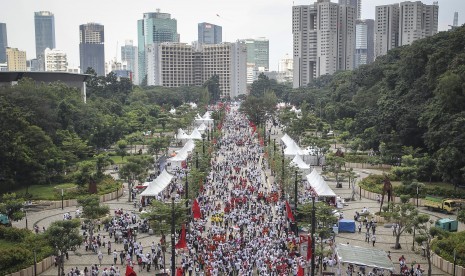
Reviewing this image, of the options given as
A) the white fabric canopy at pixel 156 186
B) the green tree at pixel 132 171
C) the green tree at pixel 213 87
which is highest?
the green tree at pixel 213 87

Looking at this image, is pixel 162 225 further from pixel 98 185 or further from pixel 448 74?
pixel 448 74

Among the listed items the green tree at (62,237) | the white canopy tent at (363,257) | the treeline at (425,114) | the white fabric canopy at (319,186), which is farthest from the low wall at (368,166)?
the green tree at (62,237)

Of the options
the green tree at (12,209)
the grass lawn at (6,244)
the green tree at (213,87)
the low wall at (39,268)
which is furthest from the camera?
the green tree at (213,87)

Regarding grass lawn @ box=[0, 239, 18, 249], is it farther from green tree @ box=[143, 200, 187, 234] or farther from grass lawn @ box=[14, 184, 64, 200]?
grass lawn @ box=[14, 184, 64, 200]

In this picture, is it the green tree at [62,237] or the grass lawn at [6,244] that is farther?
the grass lawn at [6,244]

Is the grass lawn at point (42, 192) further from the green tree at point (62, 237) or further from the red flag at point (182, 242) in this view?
the red flag at point (182, 242)

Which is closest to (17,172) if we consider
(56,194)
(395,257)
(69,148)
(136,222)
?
(56,194)

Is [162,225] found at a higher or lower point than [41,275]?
higher
